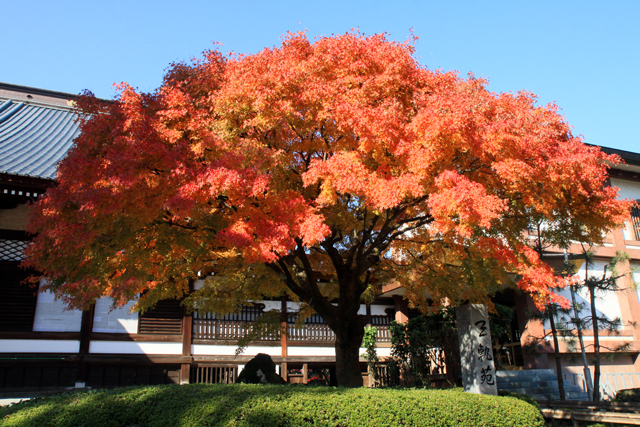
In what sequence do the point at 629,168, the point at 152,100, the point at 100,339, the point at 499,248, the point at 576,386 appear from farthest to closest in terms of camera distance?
the point at 629,168, the point at 576,386, the point at 100,339, the point at 152,100, the point at 499,248

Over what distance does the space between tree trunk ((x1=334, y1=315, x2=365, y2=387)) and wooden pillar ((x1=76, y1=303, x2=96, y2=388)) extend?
7142 millimetres

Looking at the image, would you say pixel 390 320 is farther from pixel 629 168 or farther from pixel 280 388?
Result: pixel 629 168

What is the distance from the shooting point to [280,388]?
814 centimetres

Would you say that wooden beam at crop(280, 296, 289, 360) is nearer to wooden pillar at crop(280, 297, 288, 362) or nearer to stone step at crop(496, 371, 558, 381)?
Result: wooden pillar at crop(280, 297, 288, 362)

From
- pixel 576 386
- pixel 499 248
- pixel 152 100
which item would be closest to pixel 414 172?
pixel 499 248

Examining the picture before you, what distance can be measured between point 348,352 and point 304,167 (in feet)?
13.8

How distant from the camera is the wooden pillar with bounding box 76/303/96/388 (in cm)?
1217

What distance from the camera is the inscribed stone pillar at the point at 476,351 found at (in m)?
9.78

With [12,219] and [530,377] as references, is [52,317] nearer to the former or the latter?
[12,219]

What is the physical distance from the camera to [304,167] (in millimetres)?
9398

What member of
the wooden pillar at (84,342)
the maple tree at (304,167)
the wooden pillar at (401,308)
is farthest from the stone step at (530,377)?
the wooden pillar at (84,342)

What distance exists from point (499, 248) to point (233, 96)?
5.52m

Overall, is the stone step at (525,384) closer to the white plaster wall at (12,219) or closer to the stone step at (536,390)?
the stone step at (536,390)

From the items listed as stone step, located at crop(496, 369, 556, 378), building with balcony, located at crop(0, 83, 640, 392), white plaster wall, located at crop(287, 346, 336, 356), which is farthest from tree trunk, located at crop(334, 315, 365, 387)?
stone step, located at crop(496, 369, 556, 378)
